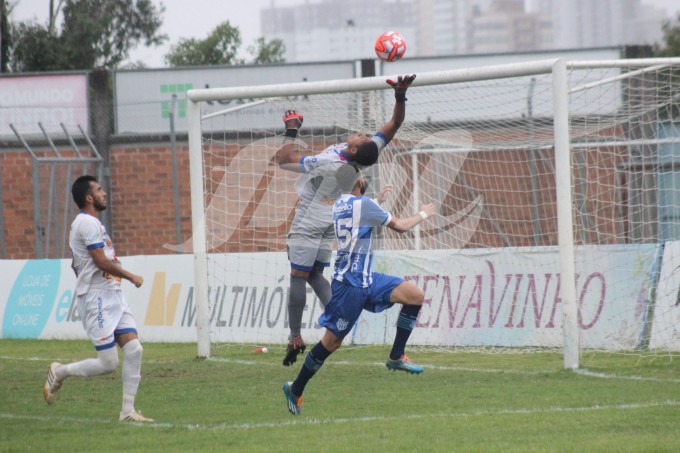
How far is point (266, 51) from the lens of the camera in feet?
138

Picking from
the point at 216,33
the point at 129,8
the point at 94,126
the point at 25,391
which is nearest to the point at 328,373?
the point at 25,391

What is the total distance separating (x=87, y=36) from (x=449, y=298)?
2276cm

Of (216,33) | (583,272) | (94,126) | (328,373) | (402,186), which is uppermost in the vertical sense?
(216,33)

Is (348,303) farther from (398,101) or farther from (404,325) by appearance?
(398,101)

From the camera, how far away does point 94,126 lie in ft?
75.9

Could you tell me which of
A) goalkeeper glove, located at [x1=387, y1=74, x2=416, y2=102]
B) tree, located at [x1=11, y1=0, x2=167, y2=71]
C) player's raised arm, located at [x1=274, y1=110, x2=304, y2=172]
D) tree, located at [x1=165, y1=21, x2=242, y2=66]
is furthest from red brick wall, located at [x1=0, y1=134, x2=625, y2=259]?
tree, located at [x1=165, y1=21, x2=242, y2=66]

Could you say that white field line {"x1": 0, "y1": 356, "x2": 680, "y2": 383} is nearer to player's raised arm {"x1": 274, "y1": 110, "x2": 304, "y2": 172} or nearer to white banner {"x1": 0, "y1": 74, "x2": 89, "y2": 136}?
player's raised arm {"x1": 274, "y1": 110, "x2": 304, "y2": 172}

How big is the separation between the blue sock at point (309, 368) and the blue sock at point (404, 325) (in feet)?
3.46

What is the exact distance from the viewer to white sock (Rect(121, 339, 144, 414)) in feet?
28.8

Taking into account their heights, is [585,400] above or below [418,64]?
below

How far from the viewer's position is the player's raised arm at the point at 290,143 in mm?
11312

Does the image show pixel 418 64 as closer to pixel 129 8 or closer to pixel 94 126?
pixel 94 126

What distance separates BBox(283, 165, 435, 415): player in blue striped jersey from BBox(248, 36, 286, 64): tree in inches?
1277

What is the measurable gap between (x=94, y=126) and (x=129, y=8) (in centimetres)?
1428
